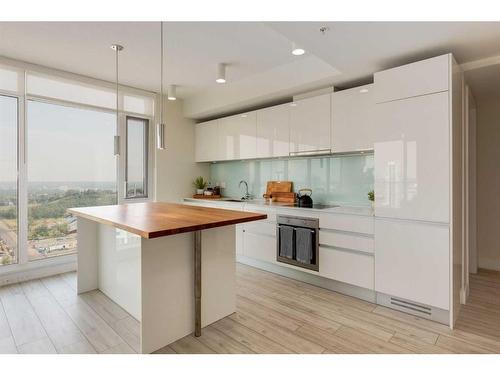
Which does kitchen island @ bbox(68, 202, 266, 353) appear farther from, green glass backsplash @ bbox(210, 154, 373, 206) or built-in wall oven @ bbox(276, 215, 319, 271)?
green glass backsplash @ bbox(210, 154, 373, 206)

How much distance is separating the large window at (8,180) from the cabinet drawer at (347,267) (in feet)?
12.3

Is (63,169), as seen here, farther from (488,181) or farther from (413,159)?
(488,181)

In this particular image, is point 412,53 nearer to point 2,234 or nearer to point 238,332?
point 238,332

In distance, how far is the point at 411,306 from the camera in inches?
101

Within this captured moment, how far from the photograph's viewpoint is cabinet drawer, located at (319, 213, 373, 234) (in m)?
→ 2.79

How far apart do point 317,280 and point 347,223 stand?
0.83 meters

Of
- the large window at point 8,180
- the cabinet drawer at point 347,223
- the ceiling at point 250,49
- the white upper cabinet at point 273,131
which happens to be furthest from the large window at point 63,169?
the cabinet drawer at point 347,223

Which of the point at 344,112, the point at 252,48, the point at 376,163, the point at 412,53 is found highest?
the point at 252,48

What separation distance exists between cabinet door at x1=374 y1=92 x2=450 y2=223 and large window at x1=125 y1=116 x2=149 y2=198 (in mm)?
3531

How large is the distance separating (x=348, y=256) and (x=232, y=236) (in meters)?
1.27

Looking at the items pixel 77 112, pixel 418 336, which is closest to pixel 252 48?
pixel 77 112

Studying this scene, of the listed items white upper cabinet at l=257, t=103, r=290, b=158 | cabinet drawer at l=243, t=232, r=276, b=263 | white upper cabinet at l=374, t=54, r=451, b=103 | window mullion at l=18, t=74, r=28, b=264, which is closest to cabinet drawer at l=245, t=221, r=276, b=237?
cabinet drawer at l=243, t=232, r=276, b=263

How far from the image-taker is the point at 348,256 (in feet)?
9.62

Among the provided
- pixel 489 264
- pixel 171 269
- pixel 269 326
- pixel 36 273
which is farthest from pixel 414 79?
pixel 36 273
